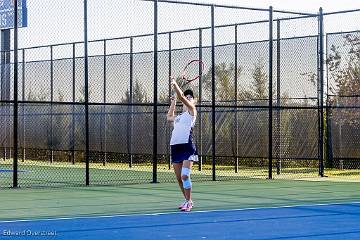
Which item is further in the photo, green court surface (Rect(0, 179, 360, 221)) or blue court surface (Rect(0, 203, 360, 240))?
green court surface (Rect(0, 179, 360, 221))

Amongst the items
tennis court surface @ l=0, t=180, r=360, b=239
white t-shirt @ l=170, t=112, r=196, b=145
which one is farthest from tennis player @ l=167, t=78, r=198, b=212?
tennis court surface @ l=0, t=180, r=360, b=239

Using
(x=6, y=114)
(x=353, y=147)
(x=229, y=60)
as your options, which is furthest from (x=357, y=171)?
(x=6, y=114)

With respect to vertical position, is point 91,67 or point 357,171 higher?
point 91,67

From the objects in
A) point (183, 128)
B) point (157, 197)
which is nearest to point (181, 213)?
point (183, 128)

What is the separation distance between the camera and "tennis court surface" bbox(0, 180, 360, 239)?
31.1 ft

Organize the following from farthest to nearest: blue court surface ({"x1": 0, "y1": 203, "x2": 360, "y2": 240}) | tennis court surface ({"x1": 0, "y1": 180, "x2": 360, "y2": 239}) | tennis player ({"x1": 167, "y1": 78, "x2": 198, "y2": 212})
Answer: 1. tennis player ({"x1": 167, "y1": 78, "x2": 198, "y2": 212})
2. tennis court surface ({"x1": 0, "y1": 180, "x2": 360, "y2": 239})
3. blue court surface ({"x1": 0, "y1": 203, "x2": 360, "y2": 240})

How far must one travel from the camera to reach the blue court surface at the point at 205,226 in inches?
364

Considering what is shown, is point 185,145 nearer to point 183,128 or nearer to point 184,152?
point 184,152

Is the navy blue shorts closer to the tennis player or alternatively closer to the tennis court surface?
the tennis player

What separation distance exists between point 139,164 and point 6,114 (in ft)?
18.9

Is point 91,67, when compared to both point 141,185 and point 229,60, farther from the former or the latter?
point 141,185

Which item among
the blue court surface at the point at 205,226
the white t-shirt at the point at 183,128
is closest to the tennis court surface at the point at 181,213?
the blue court surface at the point at 205,226

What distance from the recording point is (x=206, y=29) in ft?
78.2

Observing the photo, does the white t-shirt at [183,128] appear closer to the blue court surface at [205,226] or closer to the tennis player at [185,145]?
the tennis player at [185,145]
